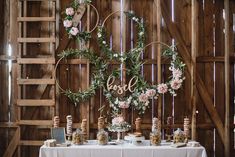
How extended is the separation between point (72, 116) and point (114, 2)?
1817mm

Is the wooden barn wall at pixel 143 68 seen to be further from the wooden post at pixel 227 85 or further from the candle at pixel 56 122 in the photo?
the candle at pixel 56 122

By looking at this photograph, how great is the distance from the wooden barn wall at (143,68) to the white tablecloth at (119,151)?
80cm

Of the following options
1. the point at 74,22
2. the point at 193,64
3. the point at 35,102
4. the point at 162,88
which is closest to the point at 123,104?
the point at 162,88

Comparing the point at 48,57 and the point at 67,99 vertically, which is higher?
the point at 48,57

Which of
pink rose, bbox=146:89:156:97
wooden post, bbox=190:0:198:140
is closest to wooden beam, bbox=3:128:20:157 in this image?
pink rose, bbox=146:89:156:97

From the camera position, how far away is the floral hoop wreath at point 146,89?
5.34m

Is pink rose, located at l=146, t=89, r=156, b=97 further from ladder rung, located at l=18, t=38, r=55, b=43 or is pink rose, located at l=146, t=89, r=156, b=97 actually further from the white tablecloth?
ladder rung, located at l=18, t=38, r=55, b=43

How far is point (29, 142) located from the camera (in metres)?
5.53

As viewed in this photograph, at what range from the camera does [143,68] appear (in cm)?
565

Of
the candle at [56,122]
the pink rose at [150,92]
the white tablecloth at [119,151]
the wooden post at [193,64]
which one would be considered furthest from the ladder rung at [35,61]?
the wooden post at [193,64]

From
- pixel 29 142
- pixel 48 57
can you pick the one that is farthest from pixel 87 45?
pixel 29 142

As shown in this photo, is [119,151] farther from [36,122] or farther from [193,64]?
[193,64]

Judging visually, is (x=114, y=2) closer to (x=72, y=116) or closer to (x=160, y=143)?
(x=72, y=116)

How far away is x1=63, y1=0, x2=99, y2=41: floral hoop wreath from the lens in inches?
214
